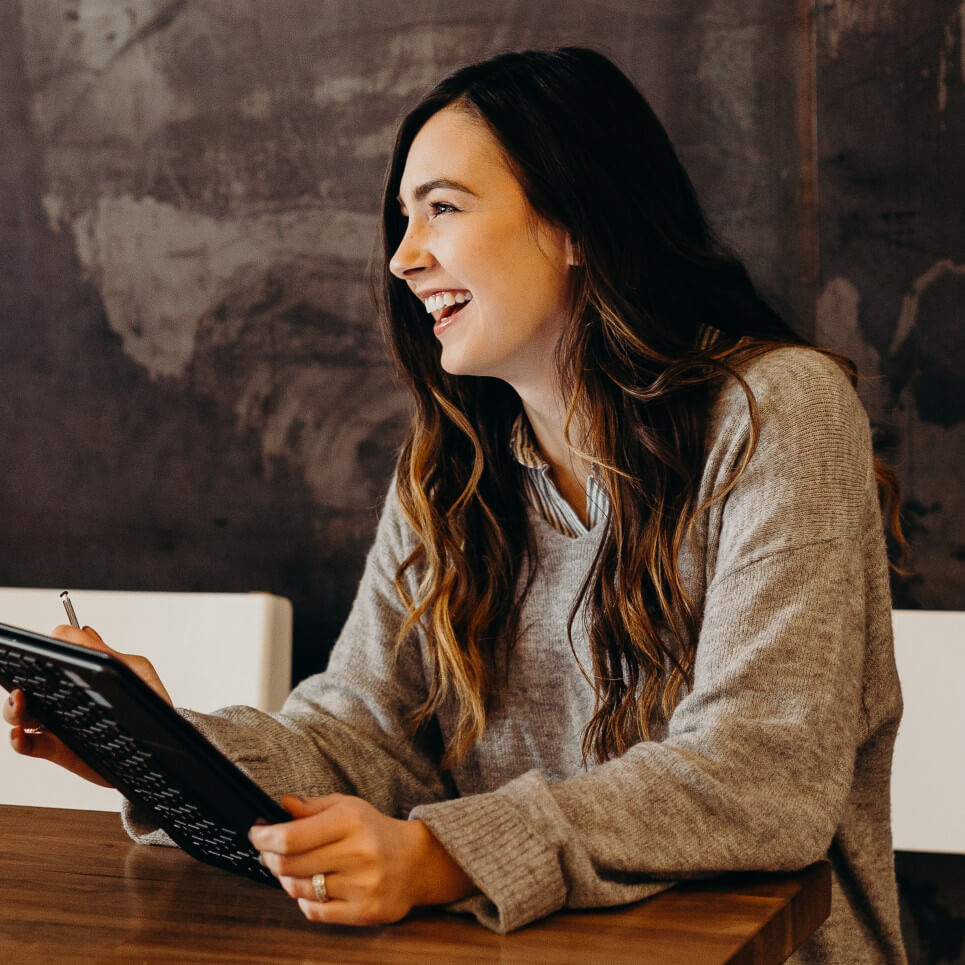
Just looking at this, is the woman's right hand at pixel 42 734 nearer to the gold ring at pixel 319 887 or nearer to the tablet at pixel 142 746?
the tablet at pixel 142 746

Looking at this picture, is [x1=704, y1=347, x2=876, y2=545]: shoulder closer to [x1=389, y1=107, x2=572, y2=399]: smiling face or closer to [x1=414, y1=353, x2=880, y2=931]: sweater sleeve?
[x1=414, y1=353, x2=880, y2=931]: sweater sleeve

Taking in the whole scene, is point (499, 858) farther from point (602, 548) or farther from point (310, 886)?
point (602, 548)

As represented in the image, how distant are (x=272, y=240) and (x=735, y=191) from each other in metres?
0.83

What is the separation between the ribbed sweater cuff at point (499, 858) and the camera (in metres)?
0.78

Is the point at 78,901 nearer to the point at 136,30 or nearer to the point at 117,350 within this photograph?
the point at 117,350

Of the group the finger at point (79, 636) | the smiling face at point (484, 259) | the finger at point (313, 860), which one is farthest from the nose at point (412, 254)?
the finger at point (313, 860)

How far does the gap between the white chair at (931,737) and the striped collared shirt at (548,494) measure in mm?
595

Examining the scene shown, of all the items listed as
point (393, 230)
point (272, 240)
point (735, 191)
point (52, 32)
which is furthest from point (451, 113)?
point (52, 32)

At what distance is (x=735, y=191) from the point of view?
6.16 ft

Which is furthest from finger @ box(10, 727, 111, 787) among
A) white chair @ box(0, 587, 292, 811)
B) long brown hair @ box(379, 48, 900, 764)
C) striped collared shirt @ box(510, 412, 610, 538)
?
white chair @ box(0, 587, 292, 811)

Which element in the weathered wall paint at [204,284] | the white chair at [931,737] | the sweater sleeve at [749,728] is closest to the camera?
the sweater sleeve at [749,728]

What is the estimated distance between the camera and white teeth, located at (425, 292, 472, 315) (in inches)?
54.0

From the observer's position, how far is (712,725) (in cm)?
93

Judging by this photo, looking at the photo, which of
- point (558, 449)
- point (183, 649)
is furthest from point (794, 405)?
point (183, 649)
